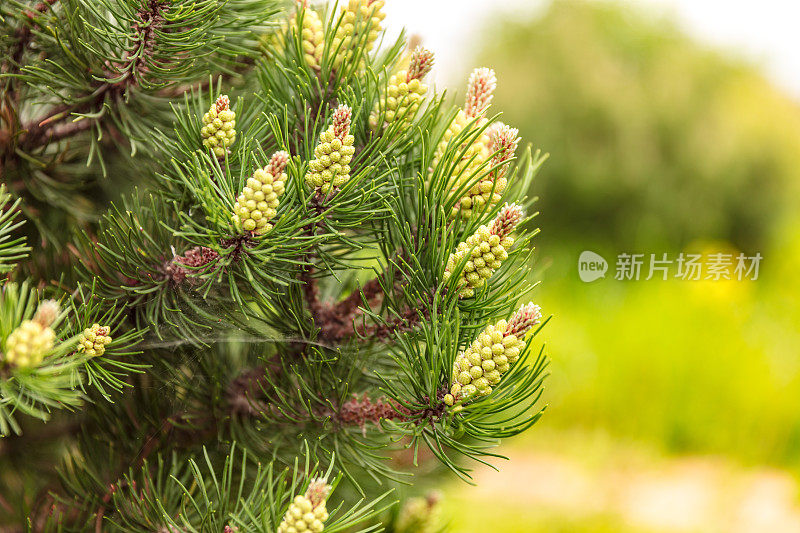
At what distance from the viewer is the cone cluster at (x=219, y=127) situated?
28cm

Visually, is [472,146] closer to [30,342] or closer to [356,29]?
[356,29]

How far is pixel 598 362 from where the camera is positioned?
2.03m

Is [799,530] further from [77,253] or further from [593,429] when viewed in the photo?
[77,253]

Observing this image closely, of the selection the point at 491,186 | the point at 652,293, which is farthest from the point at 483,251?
the point at 652,293

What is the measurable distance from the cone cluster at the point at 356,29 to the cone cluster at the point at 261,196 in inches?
3.7

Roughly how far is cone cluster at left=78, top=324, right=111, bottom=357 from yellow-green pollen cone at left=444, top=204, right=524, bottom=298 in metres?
0.14

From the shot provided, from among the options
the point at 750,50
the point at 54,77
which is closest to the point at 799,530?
the point at 54,77

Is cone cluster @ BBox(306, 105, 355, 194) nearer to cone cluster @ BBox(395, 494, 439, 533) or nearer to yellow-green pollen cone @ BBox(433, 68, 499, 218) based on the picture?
yellow-green pollen cone @ BBox(433, 68, 499, 218)

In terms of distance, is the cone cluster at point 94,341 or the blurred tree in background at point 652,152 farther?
the blurred tree in background at point 652,152

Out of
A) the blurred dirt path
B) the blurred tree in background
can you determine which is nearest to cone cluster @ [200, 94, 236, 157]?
the blurred dirt path

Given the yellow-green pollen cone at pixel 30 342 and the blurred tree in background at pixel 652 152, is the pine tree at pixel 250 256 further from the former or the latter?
the blurred tree in background at pixel 652 152

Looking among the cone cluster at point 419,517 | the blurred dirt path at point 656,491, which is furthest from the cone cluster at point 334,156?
the blurred dirt path at point 656,491

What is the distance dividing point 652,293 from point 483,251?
2060 millimetres

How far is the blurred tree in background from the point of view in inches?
108
